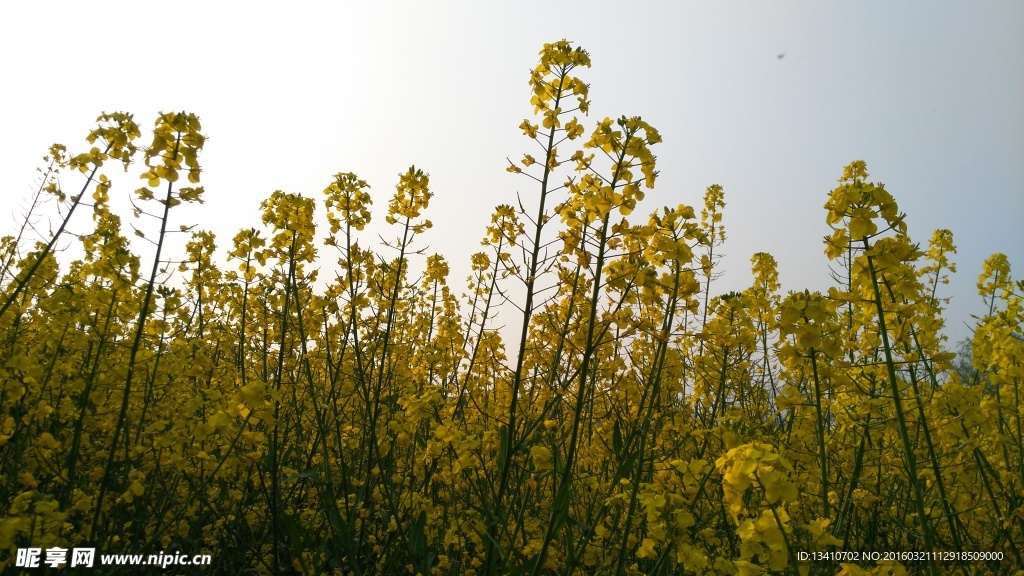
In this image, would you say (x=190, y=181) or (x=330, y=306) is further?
(x=330, y=306)

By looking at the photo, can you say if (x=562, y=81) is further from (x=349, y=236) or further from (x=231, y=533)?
(x=231, y=533)

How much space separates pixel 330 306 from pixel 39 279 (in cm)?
172

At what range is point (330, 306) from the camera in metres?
4.25

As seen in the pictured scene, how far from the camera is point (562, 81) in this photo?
311cm

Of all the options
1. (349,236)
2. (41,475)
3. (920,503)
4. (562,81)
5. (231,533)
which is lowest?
(231,533)

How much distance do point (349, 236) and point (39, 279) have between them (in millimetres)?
1904

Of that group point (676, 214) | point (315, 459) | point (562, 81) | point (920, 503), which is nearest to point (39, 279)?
point (315, 459)

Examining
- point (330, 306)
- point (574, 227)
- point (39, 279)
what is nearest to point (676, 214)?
point (574, 227)

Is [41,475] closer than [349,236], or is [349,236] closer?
[41,475]

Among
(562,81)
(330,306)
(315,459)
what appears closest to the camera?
(562,81)

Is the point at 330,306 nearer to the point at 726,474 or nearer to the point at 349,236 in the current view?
the point at 349,236

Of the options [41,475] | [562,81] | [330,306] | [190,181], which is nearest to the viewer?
[190,181]

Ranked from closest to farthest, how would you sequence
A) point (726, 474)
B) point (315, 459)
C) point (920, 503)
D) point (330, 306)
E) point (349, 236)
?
1. point (726, 474)
2. point (920, 503)
3. point (349, 236)
4. point (330, 306)
5. point (315, 459)

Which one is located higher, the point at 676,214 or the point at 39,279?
the point at 676,214
